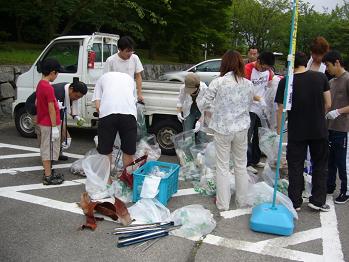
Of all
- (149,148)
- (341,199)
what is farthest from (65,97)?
(341,199)

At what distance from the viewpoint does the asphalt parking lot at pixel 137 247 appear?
3.75 m

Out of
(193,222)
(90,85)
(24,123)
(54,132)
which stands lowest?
(193,222)

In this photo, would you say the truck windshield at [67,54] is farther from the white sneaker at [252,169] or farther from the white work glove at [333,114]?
the white work glove at [333,114]

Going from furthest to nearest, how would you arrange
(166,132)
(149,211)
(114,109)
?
(166,132) < (114,109) < (149,211)

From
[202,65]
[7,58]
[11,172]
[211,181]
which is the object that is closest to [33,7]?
[7,58]

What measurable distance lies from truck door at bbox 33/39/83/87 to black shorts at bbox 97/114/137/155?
9.02 feet

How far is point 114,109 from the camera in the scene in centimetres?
490

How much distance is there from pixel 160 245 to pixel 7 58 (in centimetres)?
985

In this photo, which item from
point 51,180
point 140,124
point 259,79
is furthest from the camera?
point 140,124

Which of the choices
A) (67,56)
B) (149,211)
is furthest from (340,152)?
(67,56)

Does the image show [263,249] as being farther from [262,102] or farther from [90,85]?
[90,85]

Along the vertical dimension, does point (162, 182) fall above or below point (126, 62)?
below

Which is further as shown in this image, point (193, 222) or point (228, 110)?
point (228, 110)

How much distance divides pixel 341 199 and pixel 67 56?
207 inches
